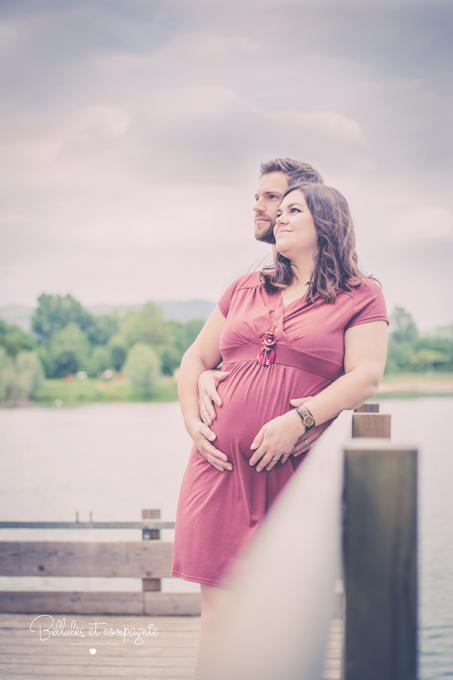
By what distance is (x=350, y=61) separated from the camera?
206 ft

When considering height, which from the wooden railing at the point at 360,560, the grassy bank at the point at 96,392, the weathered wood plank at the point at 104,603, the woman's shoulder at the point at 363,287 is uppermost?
the grassy bank at the point at 96,392

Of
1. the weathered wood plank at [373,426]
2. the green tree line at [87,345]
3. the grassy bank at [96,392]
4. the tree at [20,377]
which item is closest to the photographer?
the weathered wood plank at [373,426]

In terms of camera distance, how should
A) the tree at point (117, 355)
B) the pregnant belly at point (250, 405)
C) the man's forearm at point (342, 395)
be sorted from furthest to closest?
the tree at point (117, 355) < the pregnant belly at point (250, 405) < the man's forearm at point (342, 395)

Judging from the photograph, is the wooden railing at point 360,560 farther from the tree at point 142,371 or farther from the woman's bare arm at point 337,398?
the tree at point 142,371

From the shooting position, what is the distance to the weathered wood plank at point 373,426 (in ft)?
3.22

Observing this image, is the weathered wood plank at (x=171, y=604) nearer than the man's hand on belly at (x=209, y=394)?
No

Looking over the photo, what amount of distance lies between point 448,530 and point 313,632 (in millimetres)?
12196

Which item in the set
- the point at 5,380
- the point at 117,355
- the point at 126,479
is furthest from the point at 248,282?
the point at 117,355

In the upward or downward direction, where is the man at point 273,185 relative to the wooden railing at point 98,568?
upward

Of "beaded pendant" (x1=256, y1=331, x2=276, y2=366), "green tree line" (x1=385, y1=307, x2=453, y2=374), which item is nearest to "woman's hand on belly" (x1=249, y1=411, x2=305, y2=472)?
"beaded pendant" (x1=256, y1=331, x2=276, y2=366)

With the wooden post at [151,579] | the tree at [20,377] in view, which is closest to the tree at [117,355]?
the tree at [20,377]

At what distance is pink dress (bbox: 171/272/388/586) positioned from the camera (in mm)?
1382

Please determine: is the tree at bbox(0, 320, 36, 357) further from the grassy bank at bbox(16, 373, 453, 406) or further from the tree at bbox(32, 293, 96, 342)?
the grassy bank at bbox(16, 373, 453, 406)

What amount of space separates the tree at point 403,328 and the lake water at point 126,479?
19.2 ft
